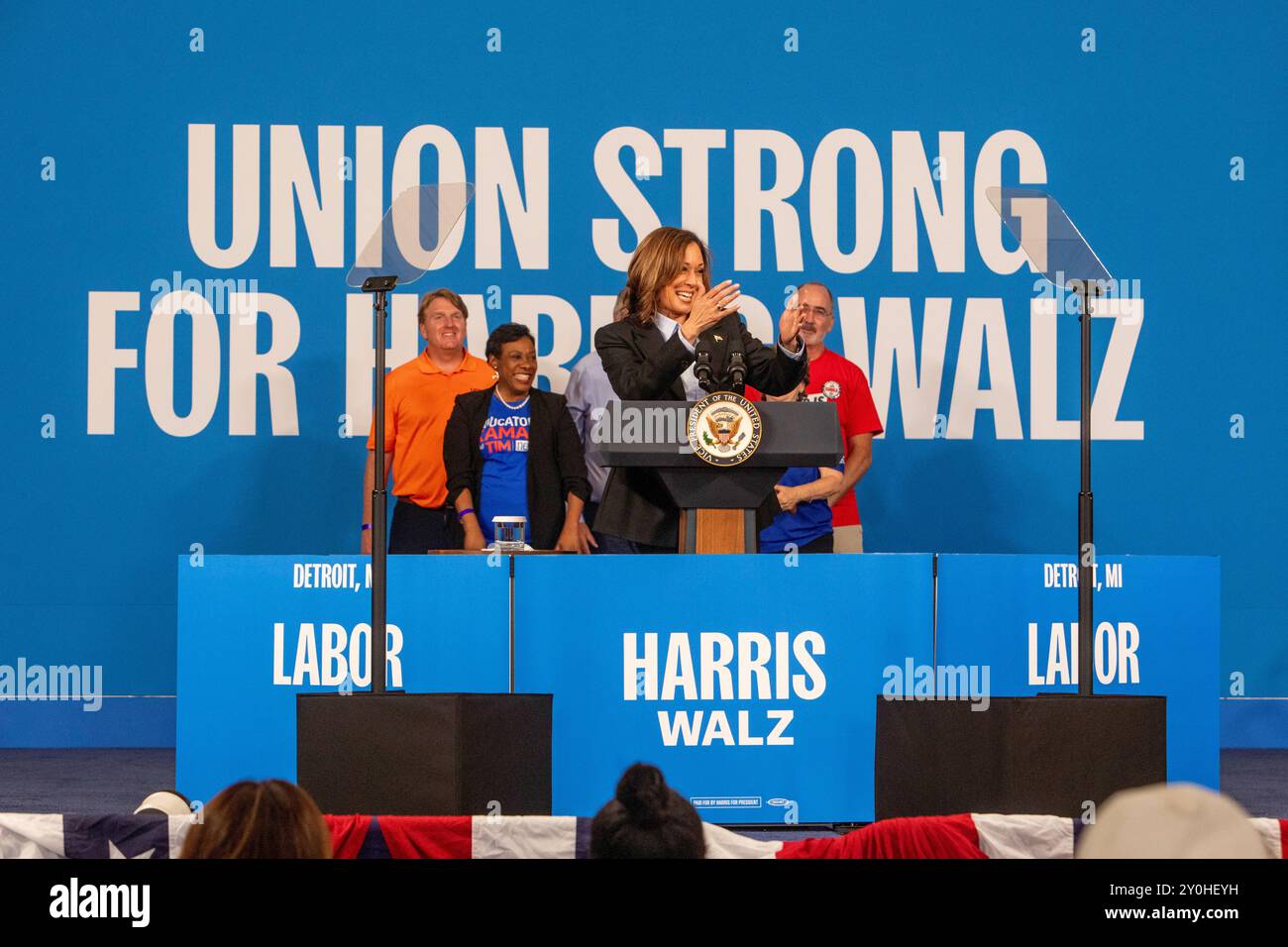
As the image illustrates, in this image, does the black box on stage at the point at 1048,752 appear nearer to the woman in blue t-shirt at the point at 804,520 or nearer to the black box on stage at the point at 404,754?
the black box on stage at the point at 404,754

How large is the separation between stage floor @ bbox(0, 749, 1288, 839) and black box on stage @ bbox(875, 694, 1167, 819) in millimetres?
699

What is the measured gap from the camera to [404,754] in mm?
3424

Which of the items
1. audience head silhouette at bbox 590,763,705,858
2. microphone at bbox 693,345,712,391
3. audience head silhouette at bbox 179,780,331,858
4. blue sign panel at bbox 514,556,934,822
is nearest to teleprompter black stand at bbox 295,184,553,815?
blue sign panel at bbox 514,556,934,822

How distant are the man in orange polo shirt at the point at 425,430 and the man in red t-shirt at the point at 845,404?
1342 mm

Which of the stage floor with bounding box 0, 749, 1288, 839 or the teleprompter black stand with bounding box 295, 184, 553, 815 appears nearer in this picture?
the teleprompter black stand with bounding box 295, 184, 553, 815

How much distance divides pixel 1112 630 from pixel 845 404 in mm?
1906

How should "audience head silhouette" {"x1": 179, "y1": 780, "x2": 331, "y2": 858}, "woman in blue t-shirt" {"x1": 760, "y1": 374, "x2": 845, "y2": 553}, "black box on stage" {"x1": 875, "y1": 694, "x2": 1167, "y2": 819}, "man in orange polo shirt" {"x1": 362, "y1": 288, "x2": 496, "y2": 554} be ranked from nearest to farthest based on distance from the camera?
"audience head silhouette" {"x1": 179, "y1": 780, "x2": 331, "y2": 858} → "black box on stage" {"x1": 875, "y1": 694, "x2": 1167, "y2": 819} → "woman in blue t-shirt" {"x1": 760, "y1": 374, "x2": 845, "y2": 553} → "man in orange polo shirt" {"x1": 362, "y1": 288, "x2": 496, "y2": 554}

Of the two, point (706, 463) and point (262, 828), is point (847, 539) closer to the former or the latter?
point (706, 463)

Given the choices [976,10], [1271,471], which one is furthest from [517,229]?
[1271,471]

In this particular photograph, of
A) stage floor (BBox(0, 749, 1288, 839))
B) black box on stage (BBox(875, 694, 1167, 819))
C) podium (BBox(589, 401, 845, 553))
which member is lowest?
stage floor (BBox(0, 749, 1288, 839))

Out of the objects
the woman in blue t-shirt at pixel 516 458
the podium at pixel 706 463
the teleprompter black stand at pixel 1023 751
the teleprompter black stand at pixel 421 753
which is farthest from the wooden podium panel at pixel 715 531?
the woman in blue t-shirt at pixel 516 458

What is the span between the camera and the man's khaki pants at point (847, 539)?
599 cm

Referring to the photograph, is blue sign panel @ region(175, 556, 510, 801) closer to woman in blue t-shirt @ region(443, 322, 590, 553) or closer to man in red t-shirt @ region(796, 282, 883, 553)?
woman in blue t-shirt @ region(443, 322, 590, 553)

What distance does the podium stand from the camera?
3.99 meters
